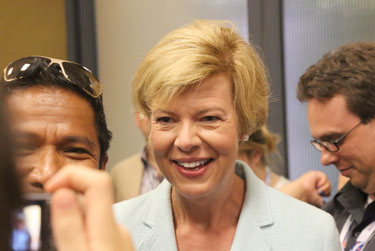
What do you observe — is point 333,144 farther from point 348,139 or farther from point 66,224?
point 66,224

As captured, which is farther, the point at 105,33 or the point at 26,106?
the point at 105,33

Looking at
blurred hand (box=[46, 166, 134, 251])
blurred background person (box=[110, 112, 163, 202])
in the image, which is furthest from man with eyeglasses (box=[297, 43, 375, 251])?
blurred hand (box=[46, 166, 134, 251])

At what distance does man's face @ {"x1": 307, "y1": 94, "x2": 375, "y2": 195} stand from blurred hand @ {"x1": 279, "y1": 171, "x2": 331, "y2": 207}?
363 mm

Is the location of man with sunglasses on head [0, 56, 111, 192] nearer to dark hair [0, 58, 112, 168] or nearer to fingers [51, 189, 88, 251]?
dark hair [0, 58, 112, 168]

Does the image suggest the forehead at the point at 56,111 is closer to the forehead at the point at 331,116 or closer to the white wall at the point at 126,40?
the forehead at the point at 331,116

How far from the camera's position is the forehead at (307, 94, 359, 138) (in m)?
2.39

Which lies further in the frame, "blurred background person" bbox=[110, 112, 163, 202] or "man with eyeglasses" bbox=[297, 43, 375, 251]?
"blurred background person" bbox=[110, 112, 163, 202]

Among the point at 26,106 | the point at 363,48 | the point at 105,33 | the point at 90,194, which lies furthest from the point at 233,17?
the point at 90,194

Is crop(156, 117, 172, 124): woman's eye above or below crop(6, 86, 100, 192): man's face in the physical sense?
below

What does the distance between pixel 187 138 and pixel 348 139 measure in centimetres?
97

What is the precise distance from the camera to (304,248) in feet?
5.74

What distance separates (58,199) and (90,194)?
4cm

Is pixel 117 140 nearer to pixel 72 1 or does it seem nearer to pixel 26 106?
pixel 72 1

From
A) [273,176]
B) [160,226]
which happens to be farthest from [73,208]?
[273,176]
